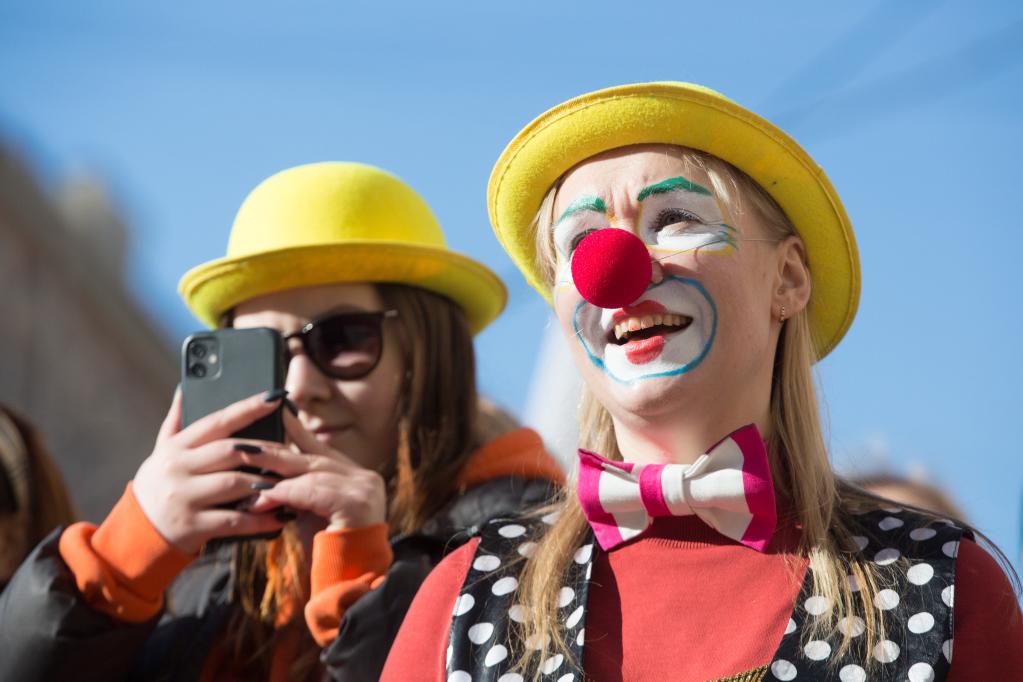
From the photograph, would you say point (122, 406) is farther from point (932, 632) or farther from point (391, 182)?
point (932, 632)

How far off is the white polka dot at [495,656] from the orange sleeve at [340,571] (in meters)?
0.45

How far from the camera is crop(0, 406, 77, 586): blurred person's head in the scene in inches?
122

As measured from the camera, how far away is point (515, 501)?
2688 mm

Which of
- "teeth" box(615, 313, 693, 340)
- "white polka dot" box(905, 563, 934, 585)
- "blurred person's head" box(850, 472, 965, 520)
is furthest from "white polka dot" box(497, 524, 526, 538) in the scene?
"blurred person's head" box(850, 472, 965, 520)

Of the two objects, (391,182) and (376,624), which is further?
(391,182)

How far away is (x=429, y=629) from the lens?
6.82 feet

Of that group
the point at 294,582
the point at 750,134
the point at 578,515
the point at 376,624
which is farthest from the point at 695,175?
the point at 294,582

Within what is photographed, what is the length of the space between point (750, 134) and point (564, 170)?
1.02 ft

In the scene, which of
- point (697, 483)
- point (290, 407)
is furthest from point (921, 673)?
point (290, 407)

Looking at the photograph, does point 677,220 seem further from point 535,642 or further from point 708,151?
point 535,642

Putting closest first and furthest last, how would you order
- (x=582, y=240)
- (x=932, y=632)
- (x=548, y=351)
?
(x=932, y=632) < (x=582, y=240) < (x=548, y=351)

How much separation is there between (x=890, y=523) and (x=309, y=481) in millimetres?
1017

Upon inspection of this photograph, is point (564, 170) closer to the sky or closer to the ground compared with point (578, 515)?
closer to the sky

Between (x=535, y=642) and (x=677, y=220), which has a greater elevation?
(x=677, y=220)
